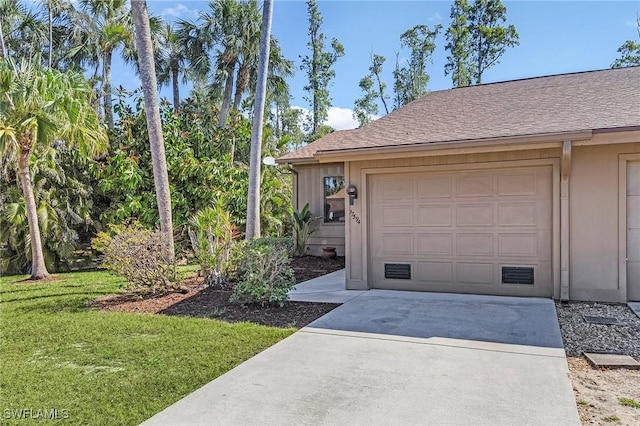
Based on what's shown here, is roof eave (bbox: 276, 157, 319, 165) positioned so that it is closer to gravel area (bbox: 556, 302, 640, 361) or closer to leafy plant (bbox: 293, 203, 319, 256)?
leafy plant (bbox: 293, 203, 319, 256)

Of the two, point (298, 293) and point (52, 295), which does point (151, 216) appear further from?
point (298, 293)

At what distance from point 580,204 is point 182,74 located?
18.1m

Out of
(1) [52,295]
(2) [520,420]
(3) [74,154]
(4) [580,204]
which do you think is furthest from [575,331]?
(3) [74,154]

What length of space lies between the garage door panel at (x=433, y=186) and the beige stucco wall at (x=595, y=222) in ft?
6.10

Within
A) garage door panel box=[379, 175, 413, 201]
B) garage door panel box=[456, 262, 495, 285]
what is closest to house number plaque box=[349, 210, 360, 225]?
garage door panel box=[379, 175, 413, 201]

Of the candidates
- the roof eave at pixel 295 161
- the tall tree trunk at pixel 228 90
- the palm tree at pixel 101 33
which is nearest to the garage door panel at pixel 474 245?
the roof eave at pixel 295 161

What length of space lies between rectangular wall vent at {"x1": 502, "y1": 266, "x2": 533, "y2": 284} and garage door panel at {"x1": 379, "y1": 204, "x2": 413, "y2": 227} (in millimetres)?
1771

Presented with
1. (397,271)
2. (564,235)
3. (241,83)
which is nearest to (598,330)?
(564,235)

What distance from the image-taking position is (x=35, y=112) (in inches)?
352

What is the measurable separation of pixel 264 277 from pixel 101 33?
50.9 ft

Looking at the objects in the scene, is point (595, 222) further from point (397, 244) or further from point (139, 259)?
point (139, 259)

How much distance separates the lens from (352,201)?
7996mm

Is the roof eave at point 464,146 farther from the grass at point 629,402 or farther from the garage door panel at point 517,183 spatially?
the grass at point 629,402

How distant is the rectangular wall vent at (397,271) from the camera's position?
777 centimetres
